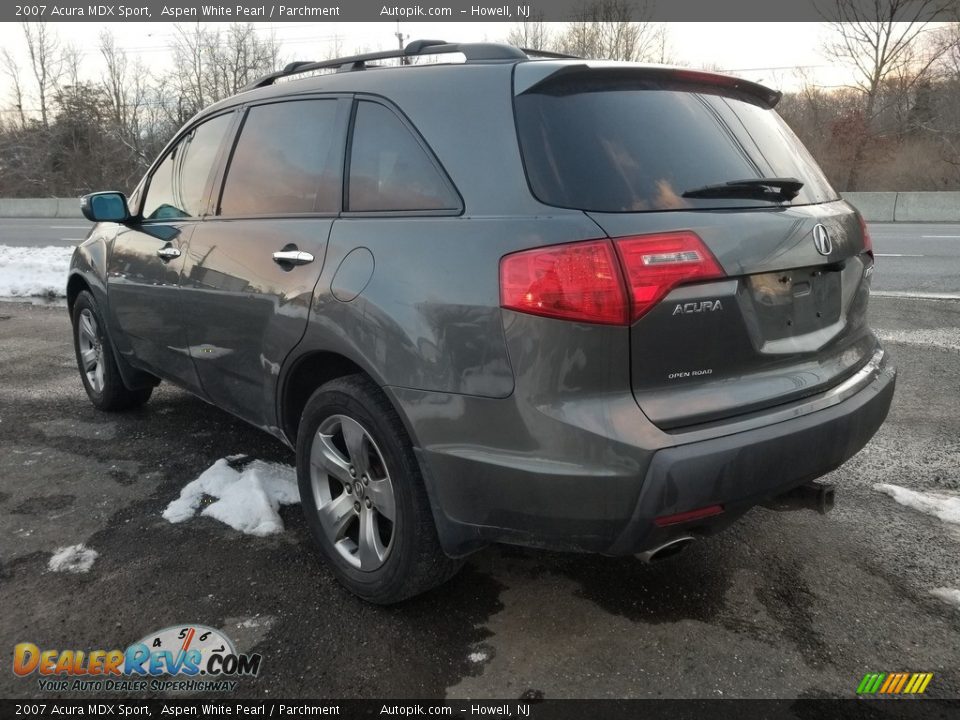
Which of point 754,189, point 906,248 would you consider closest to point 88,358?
point 754,189

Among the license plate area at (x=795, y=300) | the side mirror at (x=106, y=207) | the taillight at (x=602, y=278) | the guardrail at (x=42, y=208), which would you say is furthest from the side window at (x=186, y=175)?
the guardrail at (x=42, y=208)

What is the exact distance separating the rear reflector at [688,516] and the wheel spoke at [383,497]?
0.90 meters

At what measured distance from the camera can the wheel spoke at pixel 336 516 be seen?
2.74m

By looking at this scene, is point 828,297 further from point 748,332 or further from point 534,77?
point 534,77

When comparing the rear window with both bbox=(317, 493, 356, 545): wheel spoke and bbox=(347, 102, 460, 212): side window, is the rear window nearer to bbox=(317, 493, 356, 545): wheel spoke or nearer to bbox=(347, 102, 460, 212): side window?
bbox=(347, 102, 460, 212): side window

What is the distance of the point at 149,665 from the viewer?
243 cm

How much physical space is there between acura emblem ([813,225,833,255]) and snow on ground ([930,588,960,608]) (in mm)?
1329

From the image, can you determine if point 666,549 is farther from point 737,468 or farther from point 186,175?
point 186,175

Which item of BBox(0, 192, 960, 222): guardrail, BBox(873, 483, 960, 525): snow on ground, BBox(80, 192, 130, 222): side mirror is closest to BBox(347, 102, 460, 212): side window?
BBox(80, 192, 130, 222): side mirror

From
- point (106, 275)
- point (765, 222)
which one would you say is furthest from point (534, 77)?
point (106, 275)

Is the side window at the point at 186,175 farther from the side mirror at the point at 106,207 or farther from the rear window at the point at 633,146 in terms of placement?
the rear window at the point at 633,146

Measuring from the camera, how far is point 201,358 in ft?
11.7

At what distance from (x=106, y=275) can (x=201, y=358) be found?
132 centimetres

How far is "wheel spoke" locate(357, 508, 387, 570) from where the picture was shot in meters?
2.61
